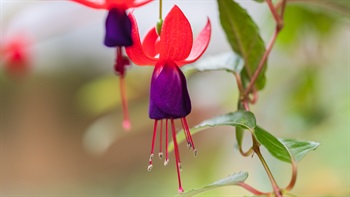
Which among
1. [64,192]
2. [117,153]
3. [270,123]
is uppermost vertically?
[270,123]

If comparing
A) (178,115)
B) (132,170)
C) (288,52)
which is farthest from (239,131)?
(132,170)

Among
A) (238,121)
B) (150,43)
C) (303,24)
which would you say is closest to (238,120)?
(238,121)

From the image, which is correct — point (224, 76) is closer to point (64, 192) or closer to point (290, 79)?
point (290, 79)

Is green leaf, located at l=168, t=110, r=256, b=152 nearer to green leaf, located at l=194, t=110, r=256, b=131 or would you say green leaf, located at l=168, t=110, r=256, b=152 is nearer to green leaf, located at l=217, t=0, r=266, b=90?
green leaf, located at l=194, t=110, r=256, b=131

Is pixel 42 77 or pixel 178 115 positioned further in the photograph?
pixel 42 77

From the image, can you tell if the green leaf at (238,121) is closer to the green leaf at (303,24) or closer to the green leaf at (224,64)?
the green leaf at (224,64)

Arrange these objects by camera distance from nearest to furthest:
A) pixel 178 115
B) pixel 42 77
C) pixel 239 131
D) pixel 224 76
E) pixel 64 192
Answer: pixel 178 115, pixel 239 131, pixel 224 76, pixel 64 192, pixel 42 77

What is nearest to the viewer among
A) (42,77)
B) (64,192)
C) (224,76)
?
(224,76)
